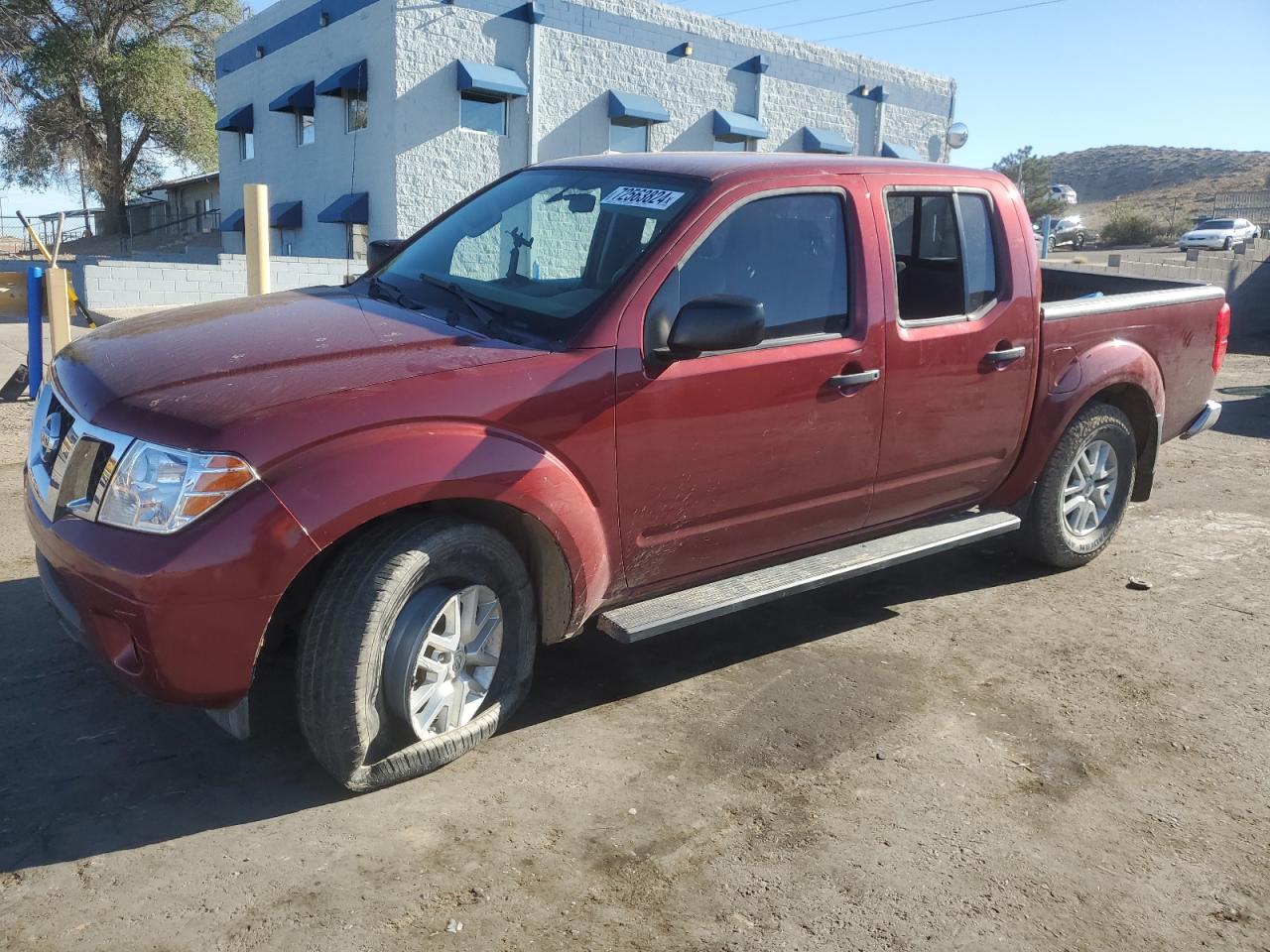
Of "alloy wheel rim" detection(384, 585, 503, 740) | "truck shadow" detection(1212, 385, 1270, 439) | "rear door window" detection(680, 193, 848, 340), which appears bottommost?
"truck shadow" detection(1212, 385, 1270, 439)

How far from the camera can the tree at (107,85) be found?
107ft

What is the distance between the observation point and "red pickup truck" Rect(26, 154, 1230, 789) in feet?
9.48

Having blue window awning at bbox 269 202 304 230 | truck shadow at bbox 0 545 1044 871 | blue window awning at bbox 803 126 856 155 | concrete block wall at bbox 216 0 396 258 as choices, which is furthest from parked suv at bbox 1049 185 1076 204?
truck shadow at bbox 0 545 1044 871

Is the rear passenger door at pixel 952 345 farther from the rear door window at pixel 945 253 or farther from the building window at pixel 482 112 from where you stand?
the building window at pixel 482 112

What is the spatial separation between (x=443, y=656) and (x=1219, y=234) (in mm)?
44897

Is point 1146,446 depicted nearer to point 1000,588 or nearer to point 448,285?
point 1000,588

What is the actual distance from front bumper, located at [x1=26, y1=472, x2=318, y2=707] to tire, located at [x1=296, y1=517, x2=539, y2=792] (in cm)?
19

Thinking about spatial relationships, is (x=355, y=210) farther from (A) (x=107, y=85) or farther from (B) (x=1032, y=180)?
(B) (x=1032, y=180)

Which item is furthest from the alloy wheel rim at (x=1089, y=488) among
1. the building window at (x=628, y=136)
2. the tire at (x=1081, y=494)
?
the building window at (x=628, y=136)

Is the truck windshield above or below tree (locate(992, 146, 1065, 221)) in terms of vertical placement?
below

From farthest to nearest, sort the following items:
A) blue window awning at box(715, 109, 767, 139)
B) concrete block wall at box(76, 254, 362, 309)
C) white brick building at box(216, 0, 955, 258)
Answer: blue window awning at box(715, 109, 767, 139) → white brick building at box(216, 0, 955, 258) → concrete block wall at box(76, 254, 362, 309)

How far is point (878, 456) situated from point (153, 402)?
2646mm

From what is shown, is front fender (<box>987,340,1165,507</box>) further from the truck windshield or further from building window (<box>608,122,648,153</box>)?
building window (<box>608,122,648,153</box>)

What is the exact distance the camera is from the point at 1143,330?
215 inches
